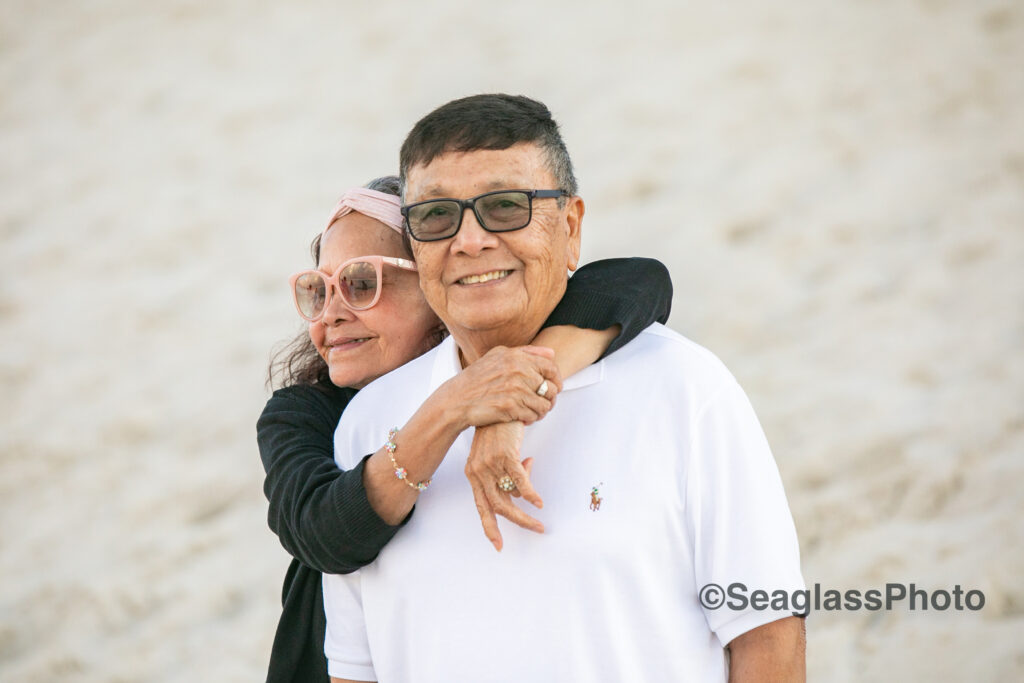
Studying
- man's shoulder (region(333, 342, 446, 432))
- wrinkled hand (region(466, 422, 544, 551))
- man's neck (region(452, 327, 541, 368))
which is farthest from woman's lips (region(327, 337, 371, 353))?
wrinkled hand (region(466, 422, 544, 551))

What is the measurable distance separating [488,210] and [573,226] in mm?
263

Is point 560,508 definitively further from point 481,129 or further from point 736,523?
point 481,129

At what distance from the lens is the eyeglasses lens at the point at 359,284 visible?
257 cm

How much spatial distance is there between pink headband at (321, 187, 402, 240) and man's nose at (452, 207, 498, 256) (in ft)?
2.02

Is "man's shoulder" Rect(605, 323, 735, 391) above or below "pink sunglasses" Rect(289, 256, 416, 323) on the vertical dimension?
below

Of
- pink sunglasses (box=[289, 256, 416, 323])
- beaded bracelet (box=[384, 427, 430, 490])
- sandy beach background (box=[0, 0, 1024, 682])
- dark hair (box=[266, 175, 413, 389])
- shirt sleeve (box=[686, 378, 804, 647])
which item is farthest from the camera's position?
sandy beach background (box=[0, 0, 1024, 682])

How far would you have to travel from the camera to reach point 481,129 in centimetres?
207

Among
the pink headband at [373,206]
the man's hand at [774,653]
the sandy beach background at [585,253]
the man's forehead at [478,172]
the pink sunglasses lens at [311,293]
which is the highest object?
the sandy beach background at [585,253]

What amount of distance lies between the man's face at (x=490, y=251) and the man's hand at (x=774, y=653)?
725 mm

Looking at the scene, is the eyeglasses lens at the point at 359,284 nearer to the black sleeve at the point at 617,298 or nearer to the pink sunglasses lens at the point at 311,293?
the pink sunglasses lens at the point at 311,293

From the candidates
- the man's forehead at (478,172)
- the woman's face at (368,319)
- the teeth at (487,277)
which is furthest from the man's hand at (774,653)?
the woman's face at (368,319)

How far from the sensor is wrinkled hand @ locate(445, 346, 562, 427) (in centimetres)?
194

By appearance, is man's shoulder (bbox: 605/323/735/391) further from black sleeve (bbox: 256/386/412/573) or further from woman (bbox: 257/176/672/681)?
black sleeve (bbox: 256/386/412/573)

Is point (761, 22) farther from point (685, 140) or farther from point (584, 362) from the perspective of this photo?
point (584, 362)
